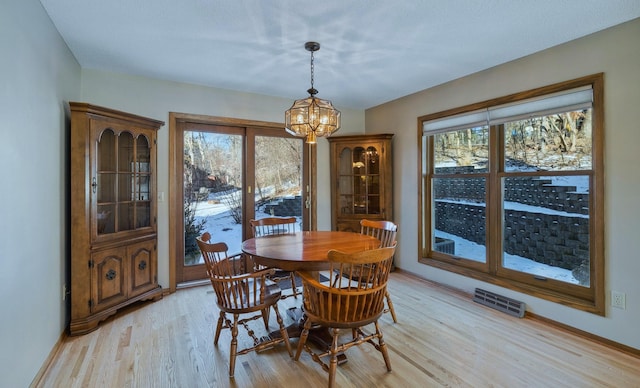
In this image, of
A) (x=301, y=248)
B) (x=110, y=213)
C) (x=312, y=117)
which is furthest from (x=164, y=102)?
(x=301, y=248)

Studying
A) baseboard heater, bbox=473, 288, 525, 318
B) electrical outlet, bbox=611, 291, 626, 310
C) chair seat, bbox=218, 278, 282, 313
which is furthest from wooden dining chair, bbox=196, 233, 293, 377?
electrical outlet, bbox=611, 291, 626, 310

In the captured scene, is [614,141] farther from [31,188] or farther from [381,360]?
[31,188]

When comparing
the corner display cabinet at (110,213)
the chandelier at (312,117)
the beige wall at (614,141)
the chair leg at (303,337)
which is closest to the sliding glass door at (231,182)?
the corner display cabinet at (110,213)

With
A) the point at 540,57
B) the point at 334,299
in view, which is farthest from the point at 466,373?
the point at 540,57

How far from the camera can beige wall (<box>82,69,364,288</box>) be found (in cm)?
322

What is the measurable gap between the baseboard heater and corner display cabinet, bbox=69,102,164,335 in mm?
3470

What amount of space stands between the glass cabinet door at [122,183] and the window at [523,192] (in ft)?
10.9

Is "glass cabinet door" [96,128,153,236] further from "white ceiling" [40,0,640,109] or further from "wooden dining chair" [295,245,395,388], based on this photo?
"wooden dining chair" [295,245,395,388]

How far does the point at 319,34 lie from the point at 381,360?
2557 mm

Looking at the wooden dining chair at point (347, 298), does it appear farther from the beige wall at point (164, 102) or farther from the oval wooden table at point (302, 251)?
the beige wall at point (164, 102)

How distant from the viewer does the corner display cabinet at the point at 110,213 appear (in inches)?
101

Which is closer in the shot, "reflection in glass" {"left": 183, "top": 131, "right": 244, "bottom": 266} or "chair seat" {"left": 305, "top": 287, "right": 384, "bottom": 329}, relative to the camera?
"chair seat" {"left": 305, "top": 287, "right": 384, "bottom": 329}

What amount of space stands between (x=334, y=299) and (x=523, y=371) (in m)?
1.39

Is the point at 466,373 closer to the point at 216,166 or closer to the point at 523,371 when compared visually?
the point at 523,371
